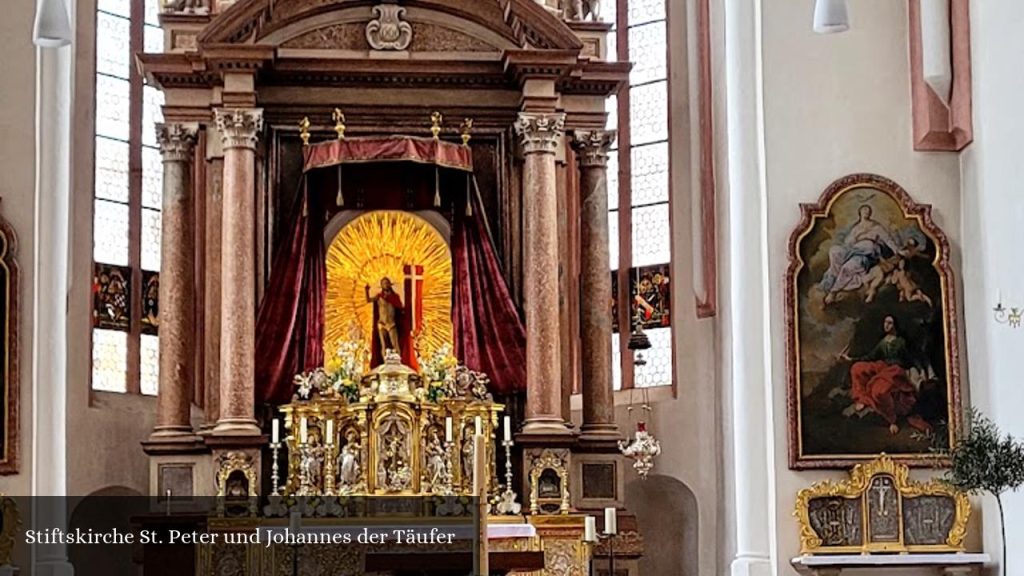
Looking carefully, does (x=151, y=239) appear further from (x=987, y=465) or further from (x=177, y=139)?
(x=987, y=465)

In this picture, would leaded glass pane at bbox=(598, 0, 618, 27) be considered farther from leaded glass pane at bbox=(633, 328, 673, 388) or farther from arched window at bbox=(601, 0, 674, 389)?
leaded glass pane at bbox=(633, 328, 673, 388)

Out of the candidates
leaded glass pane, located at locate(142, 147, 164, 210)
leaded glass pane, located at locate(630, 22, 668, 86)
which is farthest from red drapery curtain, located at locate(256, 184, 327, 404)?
leaded glass pane, located at locate(630, 22, 668, 86)

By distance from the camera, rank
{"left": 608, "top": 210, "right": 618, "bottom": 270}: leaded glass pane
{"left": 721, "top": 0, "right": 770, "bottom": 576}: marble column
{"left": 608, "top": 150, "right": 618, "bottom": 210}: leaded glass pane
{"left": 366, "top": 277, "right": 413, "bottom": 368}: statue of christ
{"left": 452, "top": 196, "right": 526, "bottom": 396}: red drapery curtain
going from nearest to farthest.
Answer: {"left": 721, "top": 0, "right": 770, "bottom": 576}: marble column → {"left": 366, "top": 277, "right": 413, "bottom": 368}: statue of christ → {"left": 452, "top": 196, "right": 526, "bottom": 396}: red drapery curtain → {"left": 608, "top": 210, "right": 618, "bottom": 270}: leaded glass pane → {"left": 608, "top": 150, "right": 618, "bottom": 210}: leaded glass pane

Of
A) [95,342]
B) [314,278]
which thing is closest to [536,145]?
[314,278]

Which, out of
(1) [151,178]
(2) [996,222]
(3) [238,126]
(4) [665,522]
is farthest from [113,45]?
(2) [996,222]

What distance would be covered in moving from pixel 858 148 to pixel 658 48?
17.4ft

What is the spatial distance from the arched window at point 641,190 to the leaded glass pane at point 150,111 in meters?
5.27

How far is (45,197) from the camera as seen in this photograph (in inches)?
721

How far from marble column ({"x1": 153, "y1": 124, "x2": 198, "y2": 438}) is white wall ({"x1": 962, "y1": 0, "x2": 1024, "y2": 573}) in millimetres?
7730

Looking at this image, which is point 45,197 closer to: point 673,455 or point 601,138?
point 601,138

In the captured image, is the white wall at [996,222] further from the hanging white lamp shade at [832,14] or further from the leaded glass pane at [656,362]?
the leaded glass pane at [656,362]

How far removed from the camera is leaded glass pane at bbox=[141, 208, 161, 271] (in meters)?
22.0

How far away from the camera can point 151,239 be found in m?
22.2

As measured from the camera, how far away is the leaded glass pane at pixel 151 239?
22047mm
